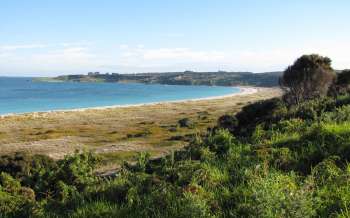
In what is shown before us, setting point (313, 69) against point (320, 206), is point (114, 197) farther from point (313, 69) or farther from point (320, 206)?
point (313, 69)

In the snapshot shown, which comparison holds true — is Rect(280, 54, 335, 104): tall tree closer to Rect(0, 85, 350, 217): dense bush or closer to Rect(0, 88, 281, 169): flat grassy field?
Rect(0, 88, 281, 169): flat grassy field

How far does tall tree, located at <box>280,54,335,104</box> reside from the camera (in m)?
71.1

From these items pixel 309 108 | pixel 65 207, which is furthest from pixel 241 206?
pixel 309 108

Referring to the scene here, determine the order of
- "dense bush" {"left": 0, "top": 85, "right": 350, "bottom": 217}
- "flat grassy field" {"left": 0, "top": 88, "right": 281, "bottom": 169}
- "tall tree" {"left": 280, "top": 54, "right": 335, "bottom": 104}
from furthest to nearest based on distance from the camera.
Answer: "tall tree" {"left": 280, "top": 54, "right": 335, "bottom": 104}
"flat grassy field" {"left": 0, "top": 88, "right": 281, "bottom": 169}
"dense bush" {"left": 0, "top": 85, "right": 350, "bottom": 217}

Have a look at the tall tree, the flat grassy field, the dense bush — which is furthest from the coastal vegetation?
the tall tree

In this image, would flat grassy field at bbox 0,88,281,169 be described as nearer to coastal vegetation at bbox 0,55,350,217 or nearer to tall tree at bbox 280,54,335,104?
tall tree at bbox 280,54,335,104

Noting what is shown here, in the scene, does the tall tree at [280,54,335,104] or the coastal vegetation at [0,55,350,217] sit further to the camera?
the tall tree at [280,54,335,104]

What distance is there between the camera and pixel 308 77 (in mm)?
72250

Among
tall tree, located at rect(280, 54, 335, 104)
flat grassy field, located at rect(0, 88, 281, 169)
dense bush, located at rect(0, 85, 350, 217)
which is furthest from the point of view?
tall tree, located at rect(280, 54, 335, 104)

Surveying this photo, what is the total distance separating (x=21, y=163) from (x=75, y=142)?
33.3 meters

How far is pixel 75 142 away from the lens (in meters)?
66.8

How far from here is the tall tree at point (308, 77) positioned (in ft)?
233

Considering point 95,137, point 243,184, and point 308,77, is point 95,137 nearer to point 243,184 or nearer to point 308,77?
point 308,77

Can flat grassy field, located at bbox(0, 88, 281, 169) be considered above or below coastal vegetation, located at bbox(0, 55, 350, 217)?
below
